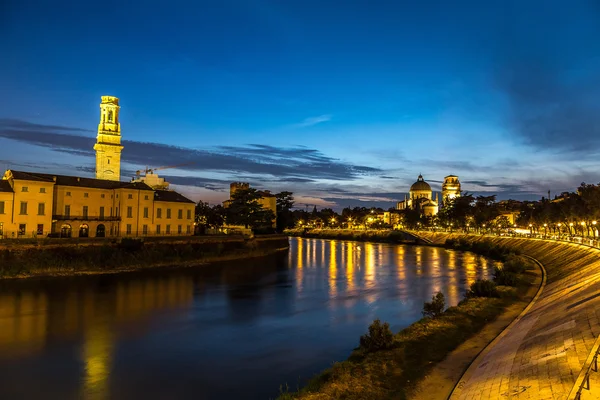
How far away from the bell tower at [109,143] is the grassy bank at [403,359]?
3434 inches

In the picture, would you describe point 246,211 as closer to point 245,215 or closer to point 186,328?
point 245,215

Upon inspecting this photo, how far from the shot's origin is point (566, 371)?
10641 millimetres

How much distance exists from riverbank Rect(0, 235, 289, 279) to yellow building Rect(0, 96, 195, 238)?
15.6 ft

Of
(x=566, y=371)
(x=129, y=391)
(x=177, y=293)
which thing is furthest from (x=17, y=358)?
(x=566, y=371)

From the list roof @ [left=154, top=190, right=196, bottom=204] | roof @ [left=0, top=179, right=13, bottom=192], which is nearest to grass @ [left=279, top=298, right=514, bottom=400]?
roof @ [left=0, top=179, right=13, bottom=192]

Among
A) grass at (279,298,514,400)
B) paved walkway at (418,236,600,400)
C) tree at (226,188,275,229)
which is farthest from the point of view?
tree at (226,188,275,229)

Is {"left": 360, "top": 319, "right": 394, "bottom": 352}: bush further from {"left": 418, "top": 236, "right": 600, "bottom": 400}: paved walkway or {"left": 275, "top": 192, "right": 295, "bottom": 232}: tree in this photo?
{"left": 275, "top": 192, "right": 295, "bottom": 232}: tree

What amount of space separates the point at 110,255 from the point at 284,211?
199 feet

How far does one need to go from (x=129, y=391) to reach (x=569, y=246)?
4988 cm

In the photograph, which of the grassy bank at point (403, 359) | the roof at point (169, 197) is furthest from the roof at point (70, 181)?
the grassy bank at point (403, 359)

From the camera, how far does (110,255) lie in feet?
165

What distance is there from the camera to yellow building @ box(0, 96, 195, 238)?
48719 mm

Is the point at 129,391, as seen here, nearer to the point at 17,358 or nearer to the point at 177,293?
the point at 17,358

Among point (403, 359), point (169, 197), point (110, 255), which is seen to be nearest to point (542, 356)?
point (403, 359)
